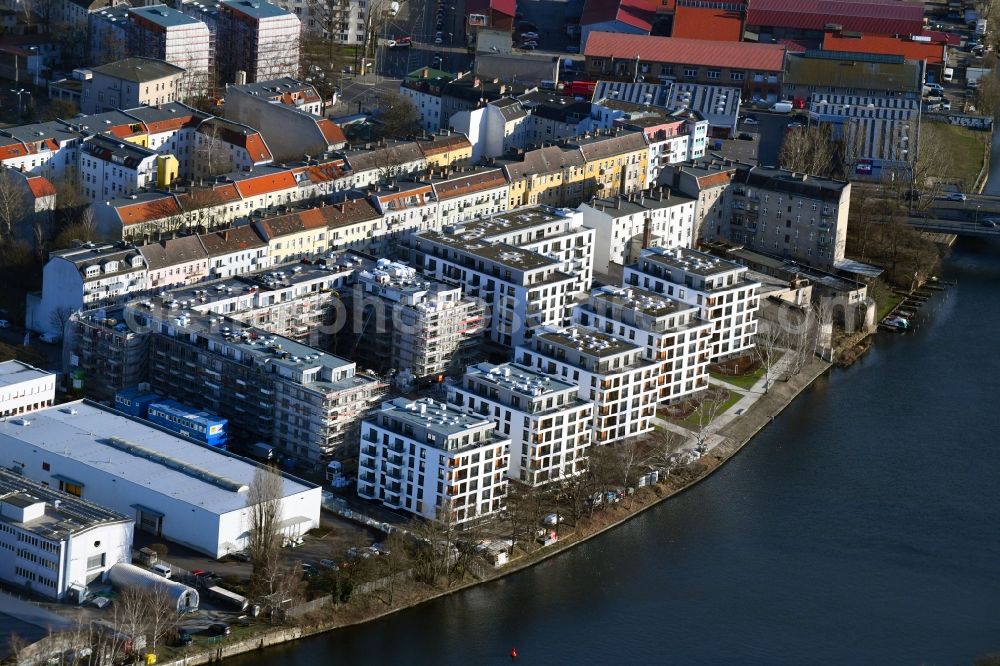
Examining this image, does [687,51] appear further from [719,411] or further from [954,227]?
[719,411]

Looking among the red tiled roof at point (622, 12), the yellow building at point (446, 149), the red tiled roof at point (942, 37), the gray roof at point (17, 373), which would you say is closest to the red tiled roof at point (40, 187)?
the gray roof at point (17, 373)

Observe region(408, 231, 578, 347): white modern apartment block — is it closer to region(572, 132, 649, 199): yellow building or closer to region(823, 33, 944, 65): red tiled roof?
region(572, 132, 649, 199): yellow building

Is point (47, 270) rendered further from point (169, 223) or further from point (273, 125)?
point (273, 125)

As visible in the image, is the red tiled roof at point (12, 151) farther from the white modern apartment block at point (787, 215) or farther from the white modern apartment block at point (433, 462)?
the white modern apartment block at point (787, 215)

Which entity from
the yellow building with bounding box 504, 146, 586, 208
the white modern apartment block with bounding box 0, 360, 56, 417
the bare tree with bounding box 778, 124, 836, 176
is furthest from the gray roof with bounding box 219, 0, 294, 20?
the white modern apartment block with bounding box 0, 360, 56, 417

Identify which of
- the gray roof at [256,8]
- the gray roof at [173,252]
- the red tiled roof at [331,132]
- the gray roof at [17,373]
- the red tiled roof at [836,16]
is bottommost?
the gray roof at [17,373]

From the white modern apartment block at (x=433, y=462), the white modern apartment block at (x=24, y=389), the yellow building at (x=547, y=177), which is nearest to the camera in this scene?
the white modern apartment block at (x=433, y=462)
